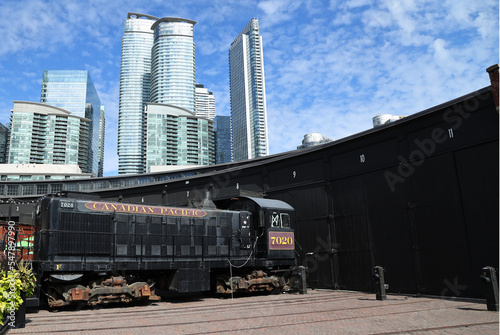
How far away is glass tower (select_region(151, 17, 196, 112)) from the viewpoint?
165250 millimetres

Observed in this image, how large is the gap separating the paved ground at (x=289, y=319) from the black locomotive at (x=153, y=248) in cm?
124

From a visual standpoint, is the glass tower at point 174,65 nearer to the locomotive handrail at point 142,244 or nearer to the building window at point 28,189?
the building window at point 28,189

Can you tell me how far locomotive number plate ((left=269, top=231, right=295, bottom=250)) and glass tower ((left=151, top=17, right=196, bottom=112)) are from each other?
153 m

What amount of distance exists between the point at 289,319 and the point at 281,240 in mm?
7568

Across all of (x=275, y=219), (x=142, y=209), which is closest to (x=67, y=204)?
(x=142, y=209)

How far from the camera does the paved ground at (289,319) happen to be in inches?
306

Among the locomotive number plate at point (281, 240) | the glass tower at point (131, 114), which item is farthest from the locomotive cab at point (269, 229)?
the glass tower at point (131, 114)

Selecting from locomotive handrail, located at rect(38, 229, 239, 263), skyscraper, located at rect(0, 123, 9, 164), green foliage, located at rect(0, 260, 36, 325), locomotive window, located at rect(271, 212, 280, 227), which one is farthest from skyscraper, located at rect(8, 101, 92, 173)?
green foliage, located at rect(0, 260, 36, 325)

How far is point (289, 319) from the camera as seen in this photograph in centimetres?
926

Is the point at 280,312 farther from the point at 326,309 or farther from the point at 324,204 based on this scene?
the point at 324,204

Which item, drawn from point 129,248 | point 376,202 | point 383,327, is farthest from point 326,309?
point 129,248

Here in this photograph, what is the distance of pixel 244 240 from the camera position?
53.0 ft

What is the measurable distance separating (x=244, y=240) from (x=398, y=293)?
6641 millimetres

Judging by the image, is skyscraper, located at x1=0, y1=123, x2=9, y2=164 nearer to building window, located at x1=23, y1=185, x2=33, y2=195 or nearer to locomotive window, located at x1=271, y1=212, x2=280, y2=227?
building window, located at x1=23, y1=185, x2=33, y2=195
